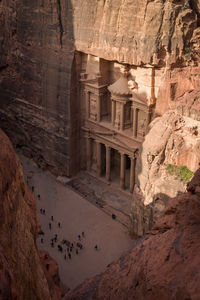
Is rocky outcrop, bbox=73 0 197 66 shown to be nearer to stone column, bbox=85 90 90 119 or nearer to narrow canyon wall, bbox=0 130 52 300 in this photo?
stone column, bbox=85 90 90 119

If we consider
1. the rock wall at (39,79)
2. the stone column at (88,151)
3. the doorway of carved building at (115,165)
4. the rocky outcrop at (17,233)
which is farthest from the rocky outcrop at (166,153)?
the rocky outcrop at (17,233)

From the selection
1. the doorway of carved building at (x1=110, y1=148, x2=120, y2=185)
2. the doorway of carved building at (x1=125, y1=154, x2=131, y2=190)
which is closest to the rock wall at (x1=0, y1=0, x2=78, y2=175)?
the doorway of carved building at (x1=110, y1=148, x2=120, y2=185)

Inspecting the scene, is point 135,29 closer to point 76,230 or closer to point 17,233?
point 76,230

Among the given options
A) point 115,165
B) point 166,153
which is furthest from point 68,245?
point 115,165

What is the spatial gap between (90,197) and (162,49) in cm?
992

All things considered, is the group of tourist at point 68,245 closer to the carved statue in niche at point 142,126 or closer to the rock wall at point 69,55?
the rock wall at point 69,55

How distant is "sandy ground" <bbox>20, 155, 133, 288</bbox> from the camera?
20312 millimetres

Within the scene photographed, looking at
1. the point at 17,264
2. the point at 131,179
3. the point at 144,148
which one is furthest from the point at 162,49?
the point at 17,264

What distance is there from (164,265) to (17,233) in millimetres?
3205

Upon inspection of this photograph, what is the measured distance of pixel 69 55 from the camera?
2422cm

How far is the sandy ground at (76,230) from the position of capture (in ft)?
66.6

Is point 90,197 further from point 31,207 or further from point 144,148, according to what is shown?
point 31,207

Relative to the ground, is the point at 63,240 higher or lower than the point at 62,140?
lower

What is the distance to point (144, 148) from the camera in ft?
65.1
